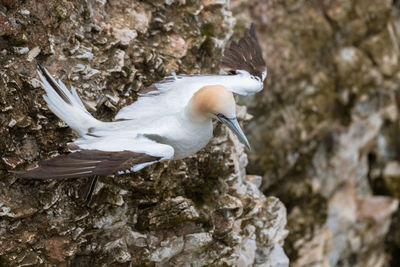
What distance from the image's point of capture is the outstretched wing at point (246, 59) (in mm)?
4375

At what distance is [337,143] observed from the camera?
8.26 m

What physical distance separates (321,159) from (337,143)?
403mm

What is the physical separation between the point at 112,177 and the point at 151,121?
2.62 feet

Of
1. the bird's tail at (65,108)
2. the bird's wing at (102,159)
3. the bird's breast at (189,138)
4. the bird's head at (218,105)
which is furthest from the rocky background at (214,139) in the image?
the bird's head at (218,105)

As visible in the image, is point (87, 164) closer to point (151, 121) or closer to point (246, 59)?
point (151, 121)

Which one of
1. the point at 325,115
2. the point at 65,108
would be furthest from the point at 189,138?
the point at 325,115

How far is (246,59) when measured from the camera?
14.7 ft

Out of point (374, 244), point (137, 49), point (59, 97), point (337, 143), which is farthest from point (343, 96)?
point (59, 97)

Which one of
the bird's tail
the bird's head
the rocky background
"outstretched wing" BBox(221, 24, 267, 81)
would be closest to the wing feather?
the bird's tail

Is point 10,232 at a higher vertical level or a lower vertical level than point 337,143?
lower

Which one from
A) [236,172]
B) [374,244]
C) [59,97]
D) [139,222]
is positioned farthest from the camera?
[374,244]

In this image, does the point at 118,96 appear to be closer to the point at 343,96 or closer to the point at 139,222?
the point at 139,222

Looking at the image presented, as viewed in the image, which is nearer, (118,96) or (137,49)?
(118,96)

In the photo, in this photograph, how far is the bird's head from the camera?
3.43 m
